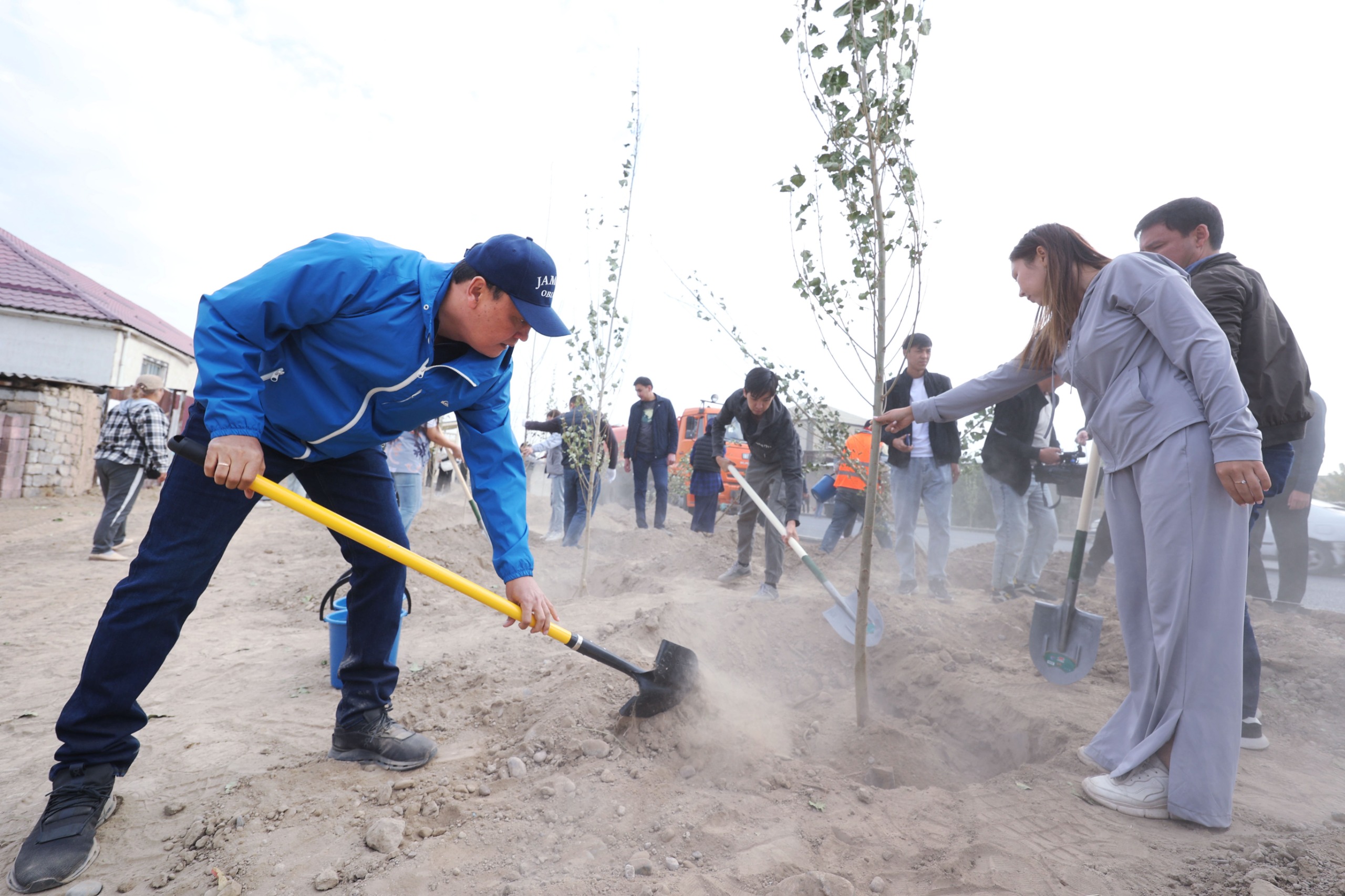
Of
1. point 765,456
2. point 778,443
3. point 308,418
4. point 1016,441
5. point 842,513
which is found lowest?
point 842,513

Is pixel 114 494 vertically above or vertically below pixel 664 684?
above

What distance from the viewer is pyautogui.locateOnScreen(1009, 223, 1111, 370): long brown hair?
2.37 metres

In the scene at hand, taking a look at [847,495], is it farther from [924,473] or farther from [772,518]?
[772,518]

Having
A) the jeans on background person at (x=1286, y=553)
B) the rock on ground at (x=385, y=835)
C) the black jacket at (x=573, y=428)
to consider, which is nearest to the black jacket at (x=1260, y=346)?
the jeans on background person at (x=1286, y=553)

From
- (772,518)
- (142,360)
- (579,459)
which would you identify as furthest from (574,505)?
(142,360)

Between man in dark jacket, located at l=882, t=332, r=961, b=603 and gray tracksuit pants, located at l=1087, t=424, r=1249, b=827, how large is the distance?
10.2 feet

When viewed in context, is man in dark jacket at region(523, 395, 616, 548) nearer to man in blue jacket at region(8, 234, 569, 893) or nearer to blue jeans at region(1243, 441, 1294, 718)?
man in blue jacket at region(8, 234, 569, 893)

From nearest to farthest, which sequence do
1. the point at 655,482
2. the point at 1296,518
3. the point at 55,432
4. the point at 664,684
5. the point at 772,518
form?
the point at 664,684 < the point at 772,518 < the point at 1296,518 < the point at 655,482 < the point at 55,432

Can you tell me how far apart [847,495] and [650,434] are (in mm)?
2691

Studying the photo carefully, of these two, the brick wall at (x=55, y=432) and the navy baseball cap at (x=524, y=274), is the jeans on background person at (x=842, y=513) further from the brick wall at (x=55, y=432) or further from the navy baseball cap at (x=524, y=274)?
the brick wall at (x=55, y=432)

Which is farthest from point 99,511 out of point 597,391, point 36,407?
point 597,391

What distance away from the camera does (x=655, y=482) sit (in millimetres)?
8867

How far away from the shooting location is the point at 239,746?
8.64 ft

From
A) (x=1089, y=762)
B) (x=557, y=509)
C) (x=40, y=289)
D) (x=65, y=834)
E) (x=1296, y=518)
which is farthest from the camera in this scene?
(x=40, y=289)
